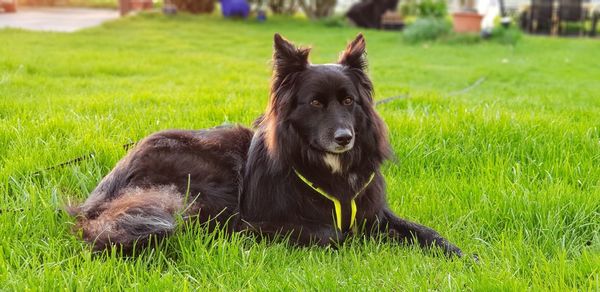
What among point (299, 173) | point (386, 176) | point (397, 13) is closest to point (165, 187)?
point (299, 173)

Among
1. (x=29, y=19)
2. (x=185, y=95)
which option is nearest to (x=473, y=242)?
(x=185, y=95)

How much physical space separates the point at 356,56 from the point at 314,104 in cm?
38

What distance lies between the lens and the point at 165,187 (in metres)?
2.74

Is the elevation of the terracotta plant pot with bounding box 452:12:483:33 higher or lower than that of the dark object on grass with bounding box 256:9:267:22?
lower

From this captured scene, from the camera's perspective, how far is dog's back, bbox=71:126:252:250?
7.93 feet

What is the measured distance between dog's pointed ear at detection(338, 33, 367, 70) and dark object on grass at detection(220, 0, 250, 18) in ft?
65.1

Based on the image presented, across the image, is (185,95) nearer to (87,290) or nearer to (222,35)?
(87,290)

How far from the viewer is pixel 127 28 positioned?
17047 millimetres

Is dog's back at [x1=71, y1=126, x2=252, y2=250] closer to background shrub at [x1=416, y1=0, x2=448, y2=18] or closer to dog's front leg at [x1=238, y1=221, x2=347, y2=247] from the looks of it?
dog's front leg at [x1=238, y1=221, x2=347, y2=247]

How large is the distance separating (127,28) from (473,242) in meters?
16.2

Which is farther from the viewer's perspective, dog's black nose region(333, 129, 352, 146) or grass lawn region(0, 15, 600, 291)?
dog's black nose region(333, 129, 352, 146)

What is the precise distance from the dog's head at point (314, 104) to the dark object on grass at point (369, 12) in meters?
19.0

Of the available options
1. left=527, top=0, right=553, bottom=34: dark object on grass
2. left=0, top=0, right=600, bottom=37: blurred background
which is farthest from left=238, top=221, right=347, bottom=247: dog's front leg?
left=527, top=0, right=553, bottom=34: dark object on grass

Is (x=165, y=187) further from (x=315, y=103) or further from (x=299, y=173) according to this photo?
(x=315, y=103)
